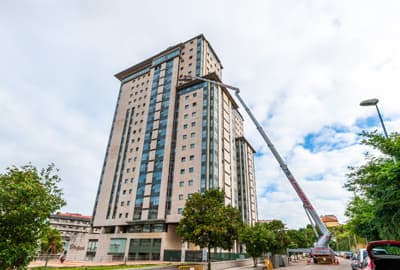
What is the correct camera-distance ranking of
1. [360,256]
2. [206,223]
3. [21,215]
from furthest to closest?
[206,223] → [360,256] → [21,215]

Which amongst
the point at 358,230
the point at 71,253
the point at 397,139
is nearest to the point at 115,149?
the point at 71,253

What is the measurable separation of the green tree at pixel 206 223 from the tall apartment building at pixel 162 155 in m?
20.9

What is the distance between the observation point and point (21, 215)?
27.1 feet

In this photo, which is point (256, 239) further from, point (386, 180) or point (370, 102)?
point (386, 180)

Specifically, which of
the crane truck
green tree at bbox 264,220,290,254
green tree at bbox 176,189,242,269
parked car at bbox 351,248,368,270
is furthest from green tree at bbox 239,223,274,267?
parked car at bbox 351,248,368,270

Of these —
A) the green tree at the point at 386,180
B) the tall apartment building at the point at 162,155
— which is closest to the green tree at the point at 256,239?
the tall apartment building at the point at 162,155

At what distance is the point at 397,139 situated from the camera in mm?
9102

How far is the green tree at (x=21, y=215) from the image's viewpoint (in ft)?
26.0

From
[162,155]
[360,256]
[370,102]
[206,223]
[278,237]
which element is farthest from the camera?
[162,155]

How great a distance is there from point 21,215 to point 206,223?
50.2ft

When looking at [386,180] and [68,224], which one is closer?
[386,180]

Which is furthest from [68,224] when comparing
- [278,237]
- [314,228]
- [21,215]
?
[21,215]

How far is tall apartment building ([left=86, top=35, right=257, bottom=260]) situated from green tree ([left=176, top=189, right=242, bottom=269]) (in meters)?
20.9

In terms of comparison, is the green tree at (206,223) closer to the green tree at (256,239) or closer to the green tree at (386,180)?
the green tree at (256,239)
